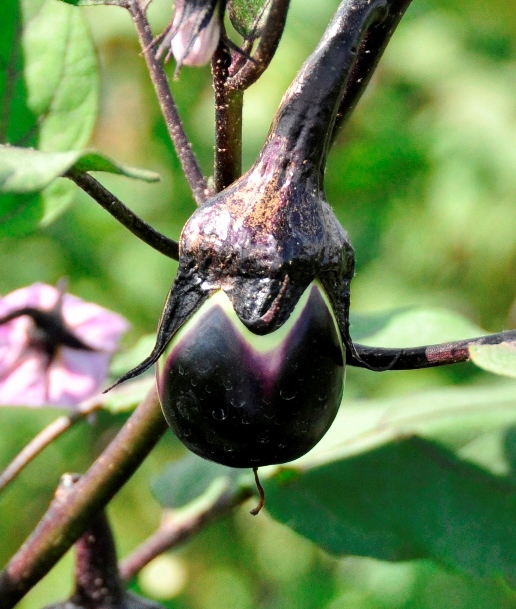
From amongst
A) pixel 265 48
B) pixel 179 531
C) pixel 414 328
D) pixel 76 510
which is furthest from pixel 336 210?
pixel 265 48

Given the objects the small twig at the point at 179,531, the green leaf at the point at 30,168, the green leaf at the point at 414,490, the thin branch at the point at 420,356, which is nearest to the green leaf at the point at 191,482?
the small twig at the point at 179,531

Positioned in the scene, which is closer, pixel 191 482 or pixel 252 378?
pixel 252 378

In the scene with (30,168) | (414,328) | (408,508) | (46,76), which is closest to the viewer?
(30,168)

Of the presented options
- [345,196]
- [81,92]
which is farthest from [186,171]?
[345,196]

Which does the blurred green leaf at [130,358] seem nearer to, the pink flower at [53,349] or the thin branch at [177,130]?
the pink flower at [53,349]

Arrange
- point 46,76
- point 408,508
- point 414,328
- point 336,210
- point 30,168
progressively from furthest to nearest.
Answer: point 336,210, point 414,328, point 408,508, point 46,76, point 30,168

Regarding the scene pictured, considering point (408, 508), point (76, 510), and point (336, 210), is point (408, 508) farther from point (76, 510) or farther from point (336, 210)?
point (336, 210)

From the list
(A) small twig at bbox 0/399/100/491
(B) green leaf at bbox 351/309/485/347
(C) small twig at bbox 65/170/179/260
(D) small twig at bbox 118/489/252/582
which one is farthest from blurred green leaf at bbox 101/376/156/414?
(C) small twig at bbox 65/170/179/260
